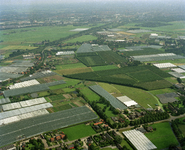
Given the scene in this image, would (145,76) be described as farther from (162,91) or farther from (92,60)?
(92,60)

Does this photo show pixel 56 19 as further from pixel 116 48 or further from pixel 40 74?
pixel 40 74

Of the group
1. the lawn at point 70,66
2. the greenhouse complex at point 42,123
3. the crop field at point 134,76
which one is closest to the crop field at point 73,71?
the lawn at point 70,66

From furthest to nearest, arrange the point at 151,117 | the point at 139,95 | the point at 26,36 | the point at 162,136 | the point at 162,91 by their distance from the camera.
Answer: the point at 26,36, the point at 162,91, the point at 139,95, the point at 151,117, the point at 162,136

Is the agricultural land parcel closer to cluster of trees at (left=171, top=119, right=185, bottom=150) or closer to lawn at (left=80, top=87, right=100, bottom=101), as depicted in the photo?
lawn at (left=80, top=87, right=100, bottom=101)

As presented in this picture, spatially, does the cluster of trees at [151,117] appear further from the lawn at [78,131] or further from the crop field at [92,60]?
the crop field at [92,60]

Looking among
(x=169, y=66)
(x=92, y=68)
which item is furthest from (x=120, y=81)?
(x=169, y=66)

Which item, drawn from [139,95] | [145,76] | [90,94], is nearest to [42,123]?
[90,94]

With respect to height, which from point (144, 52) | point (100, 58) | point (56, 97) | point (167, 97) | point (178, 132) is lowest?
point (178, 132)
